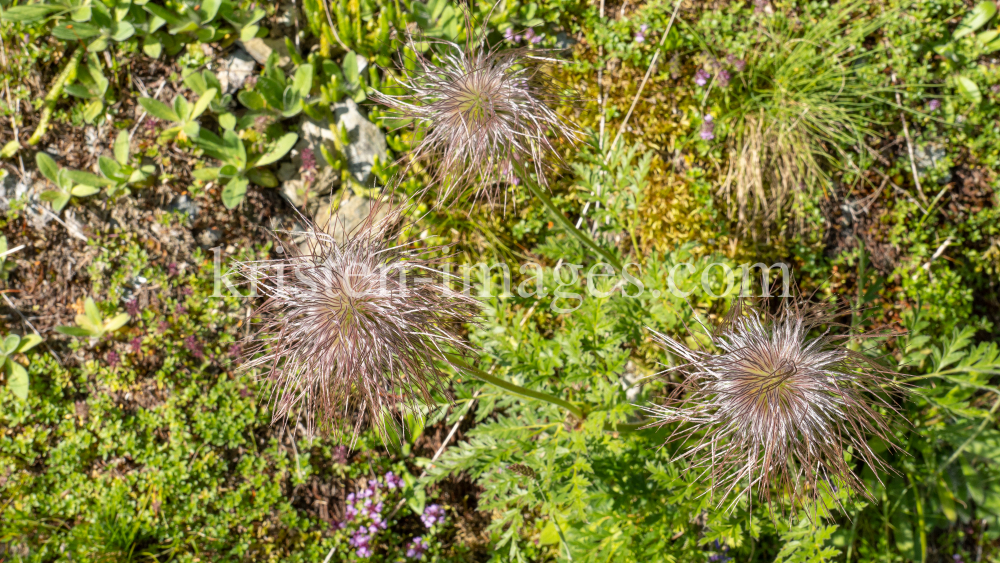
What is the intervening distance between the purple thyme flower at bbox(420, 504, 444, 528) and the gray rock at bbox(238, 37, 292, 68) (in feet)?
10.5

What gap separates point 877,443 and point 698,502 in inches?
52.3

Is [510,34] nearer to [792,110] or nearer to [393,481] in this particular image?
[792,110]

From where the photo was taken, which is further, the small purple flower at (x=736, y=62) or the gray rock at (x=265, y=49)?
the gray rock at (x=265, y=49)

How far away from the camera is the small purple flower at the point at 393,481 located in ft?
13.5

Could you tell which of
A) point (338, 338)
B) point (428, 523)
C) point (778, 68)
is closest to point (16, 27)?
point (338, 338)

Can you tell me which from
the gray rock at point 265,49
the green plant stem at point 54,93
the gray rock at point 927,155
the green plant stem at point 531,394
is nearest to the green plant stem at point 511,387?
the green plant stem at point 531,394

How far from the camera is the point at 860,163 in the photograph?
4203mm

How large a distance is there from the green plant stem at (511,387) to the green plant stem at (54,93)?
372cm

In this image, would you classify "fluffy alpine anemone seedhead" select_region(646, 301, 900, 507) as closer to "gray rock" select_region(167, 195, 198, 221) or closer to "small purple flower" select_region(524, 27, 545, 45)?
"small purple flower" select_region(524, 27, 545, 45)

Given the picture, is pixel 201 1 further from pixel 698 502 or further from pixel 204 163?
pixel 698 502

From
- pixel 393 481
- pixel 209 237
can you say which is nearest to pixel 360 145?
pixel 209 237

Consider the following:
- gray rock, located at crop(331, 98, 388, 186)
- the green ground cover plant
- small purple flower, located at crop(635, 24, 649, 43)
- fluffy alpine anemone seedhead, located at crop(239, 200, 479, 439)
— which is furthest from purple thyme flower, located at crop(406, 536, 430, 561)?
small purple flower, located at crop(635, 24, 649, 43)

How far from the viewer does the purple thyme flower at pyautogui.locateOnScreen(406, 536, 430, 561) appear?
4061 mm

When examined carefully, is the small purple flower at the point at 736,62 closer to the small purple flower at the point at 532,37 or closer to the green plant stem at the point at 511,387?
the small purple flower at the point at 532,37
